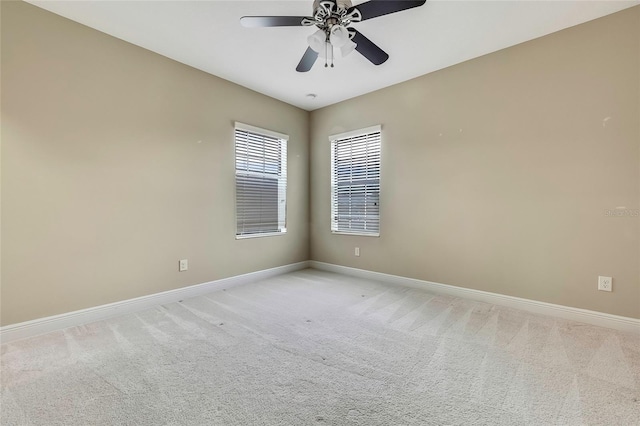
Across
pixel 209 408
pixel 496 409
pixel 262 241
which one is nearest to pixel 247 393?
pixel 209 408

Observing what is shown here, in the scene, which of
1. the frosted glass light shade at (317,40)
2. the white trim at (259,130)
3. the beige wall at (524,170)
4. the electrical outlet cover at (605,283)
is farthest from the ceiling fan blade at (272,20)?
the electrical outlet cover at (605,283)

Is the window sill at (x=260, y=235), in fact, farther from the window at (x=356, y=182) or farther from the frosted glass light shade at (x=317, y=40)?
the frosted glass light shade at (x=317, y=40)

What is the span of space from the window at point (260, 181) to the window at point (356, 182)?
81 cm

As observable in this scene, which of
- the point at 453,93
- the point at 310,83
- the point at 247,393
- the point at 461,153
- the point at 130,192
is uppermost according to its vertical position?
the point at 310,83

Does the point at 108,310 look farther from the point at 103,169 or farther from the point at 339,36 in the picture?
the point at 339,36

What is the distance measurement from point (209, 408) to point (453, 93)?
145 inches

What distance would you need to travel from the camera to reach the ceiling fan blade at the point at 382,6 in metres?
1.82

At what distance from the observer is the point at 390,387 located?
167 centimetres

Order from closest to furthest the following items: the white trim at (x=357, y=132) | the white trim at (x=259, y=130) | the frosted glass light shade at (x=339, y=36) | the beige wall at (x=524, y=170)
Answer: the frosted glass light shade at (x=339, y=36)
the beige wall at (x=524, y=170)
the white trim at (x=259, y=130)
the white trim at (x=357, y=132)

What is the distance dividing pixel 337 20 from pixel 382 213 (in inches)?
97.2

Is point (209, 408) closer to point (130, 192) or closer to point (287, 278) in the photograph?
point (130, 192)

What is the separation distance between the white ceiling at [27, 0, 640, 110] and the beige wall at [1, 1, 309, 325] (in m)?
0.28

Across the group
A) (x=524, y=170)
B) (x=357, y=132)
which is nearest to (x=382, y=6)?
(x=524, y=170)

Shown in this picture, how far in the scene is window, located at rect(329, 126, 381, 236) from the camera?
4.01 metres
